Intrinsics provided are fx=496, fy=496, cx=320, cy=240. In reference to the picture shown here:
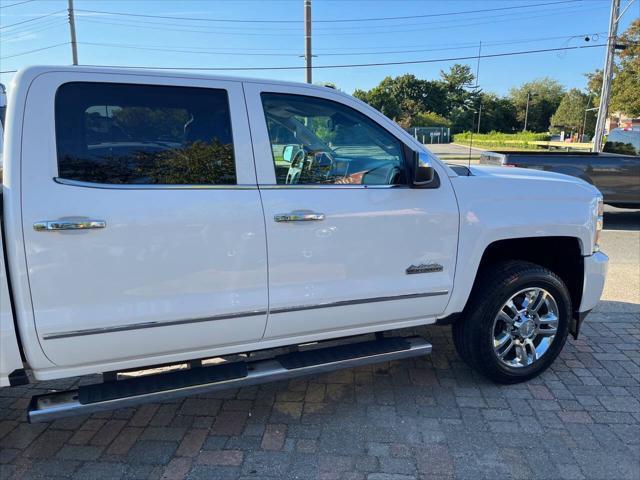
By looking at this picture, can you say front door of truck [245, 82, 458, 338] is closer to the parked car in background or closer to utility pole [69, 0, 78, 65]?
the parked car in background

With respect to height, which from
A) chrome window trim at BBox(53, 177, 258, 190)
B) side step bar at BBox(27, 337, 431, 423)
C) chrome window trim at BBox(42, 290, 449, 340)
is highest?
chrome window trim at BBox(53, 177, 258, 190)

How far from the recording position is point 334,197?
2.80m

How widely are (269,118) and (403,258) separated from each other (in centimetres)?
113

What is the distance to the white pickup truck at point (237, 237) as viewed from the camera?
2.30 m

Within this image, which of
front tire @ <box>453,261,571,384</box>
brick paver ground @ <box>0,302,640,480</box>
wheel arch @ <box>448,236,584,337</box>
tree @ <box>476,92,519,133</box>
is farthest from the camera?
tree @ <box>476,92,519,133</box>

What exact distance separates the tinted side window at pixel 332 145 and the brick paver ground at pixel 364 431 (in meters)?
1.45

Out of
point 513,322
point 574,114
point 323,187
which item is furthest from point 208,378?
point 574,114

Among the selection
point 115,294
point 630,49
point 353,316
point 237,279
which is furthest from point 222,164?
point 630,49

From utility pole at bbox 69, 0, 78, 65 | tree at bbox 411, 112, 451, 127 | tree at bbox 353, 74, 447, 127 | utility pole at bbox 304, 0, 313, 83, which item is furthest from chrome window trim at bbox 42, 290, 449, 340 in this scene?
tree at bbox 353, 74, 447, 127

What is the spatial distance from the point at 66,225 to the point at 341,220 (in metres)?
1.38

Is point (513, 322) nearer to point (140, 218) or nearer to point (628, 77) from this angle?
point (140, 218)

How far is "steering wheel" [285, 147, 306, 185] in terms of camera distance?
283 centimetres

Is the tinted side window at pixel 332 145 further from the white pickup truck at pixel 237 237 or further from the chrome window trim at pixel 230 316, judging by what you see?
the chrome window trim at pixel 230 316

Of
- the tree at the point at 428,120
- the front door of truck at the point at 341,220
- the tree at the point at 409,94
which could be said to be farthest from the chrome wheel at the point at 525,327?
the tree at the point at 409,94
